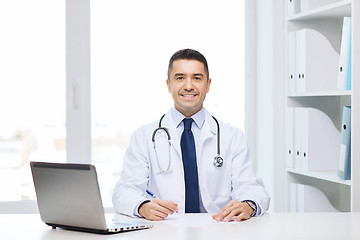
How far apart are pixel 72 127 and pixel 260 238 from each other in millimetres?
1957

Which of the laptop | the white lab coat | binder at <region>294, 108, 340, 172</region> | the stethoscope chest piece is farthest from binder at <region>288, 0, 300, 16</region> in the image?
the laptop

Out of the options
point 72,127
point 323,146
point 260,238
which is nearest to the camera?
point 260,238

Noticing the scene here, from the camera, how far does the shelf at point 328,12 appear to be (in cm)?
246

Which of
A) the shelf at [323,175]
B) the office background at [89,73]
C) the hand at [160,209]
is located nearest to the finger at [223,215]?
the hand at [160,209]

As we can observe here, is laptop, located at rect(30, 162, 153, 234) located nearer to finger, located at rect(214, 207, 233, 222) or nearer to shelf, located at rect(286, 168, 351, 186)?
finger, located at rect(214, 207, 233, 222)

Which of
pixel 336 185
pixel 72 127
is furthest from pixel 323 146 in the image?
pixel 72 127

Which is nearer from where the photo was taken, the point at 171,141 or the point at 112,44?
the point at 171,141

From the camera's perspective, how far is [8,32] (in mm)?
3213

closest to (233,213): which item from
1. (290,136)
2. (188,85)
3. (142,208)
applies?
(142,208)

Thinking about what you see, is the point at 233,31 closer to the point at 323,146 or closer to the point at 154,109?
the point at 154,109

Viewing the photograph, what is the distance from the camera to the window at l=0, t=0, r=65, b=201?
3213mm

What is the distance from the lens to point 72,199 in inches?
60.2

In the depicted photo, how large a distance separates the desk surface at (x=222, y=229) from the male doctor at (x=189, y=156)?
307 mm

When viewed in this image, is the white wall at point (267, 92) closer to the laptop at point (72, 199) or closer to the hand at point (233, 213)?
the hand at point (233, 213)
